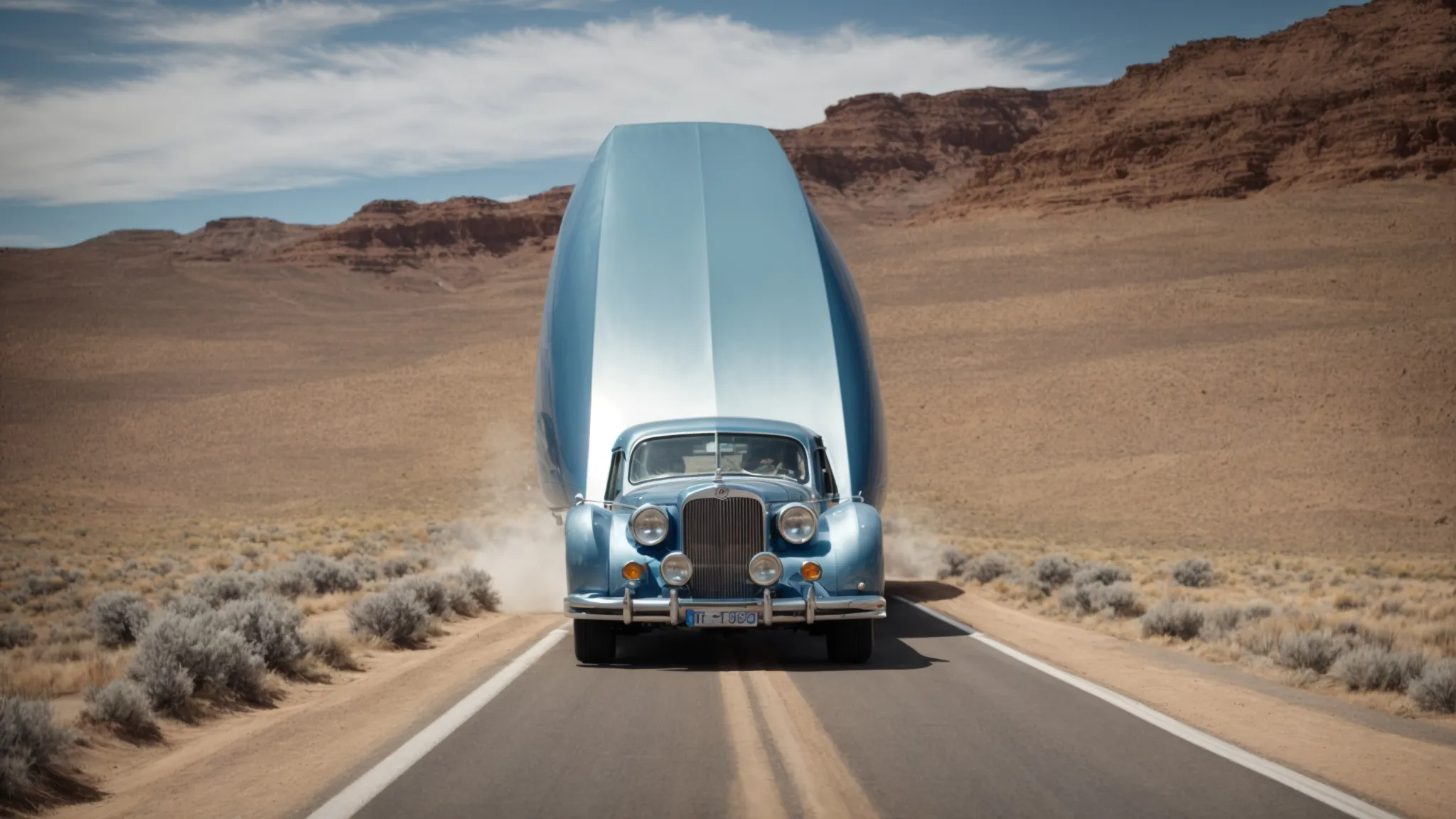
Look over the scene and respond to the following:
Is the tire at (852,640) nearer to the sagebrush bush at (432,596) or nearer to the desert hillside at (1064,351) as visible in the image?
the sagebrush bush at (432,596)

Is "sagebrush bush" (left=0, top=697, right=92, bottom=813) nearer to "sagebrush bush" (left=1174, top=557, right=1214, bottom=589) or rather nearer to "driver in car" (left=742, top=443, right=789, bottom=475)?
"driver in car" (left=742, top=443, right=789, bottom=475)

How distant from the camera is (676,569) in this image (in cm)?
952

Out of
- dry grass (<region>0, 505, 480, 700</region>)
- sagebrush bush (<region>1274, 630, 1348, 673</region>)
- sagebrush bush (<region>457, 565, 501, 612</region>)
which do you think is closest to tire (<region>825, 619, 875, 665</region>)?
sagebrush bush (<region>1274, 630, 1348, 673</region>)

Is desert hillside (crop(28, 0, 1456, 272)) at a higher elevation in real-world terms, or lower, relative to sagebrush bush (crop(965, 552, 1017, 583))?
higher

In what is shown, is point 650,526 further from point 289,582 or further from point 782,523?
point 289,582

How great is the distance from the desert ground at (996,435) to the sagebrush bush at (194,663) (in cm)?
43

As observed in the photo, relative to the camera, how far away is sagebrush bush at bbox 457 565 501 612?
15672 mm

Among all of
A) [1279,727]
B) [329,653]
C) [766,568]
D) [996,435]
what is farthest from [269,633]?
[996,435]

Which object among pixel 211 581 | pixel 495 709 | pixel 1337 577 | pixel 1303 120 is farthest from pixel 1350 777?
pixel 1303 120

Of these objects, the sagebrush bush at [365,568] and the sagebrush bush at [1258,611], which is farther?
the sagebrush bush at [365,568]

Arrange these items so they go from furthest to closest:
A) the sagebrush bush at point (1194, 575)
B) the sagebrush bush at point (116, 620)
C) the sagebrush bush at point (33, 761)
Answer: the sagebrush bush at point (1194, 575)
the sagebrush bush at point (116, 620)
the sagebrush bush at point (33, 761)

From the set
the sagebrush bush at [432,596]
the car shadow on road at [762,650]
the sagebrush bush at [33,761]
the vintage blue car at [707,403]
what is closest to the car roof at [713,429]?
the vintage blue car at [707,403]

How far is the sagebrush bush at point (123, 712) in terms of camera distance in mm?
7375

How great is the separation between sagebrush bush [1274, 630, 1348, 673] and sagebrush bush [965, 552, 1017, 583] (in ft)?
33.7
